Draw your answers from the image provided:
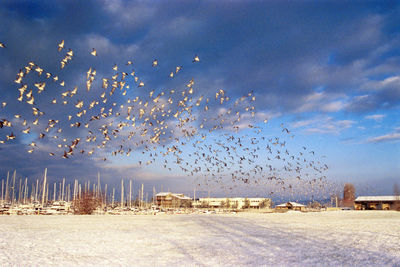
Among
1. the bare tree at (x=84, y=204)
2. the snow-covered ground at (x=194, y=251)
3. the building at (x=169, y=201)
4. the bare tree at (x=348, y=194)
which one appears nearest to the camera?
the snow-covered ground at (x=194, y=251)

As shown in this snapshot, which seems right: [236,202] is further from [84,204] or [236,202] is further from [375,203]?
[84,204]

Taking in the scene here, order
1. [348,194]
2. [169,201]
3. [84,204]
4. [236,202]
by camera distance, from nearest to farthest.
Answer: [84,204] → [169,201] → [348,194] → [236,202]

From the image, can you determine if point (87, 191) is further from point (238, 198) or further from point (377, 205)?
point (238, 198)

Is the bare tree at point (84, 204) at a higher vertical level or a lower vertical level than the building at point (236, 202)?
higher

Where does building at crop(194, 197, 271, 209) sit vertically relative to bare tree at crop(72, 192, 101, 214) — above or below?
below

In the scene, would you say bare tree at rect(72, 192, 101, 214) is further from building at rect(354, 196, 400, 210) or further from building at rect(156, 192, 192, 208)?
building at rect(156, 192, 192, 208)

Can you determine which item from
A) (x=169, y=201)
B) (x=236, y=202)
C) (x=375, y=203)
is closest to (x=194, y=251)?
(x=375, y=203)

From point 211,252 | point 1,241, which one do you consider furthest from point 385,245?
point 1,241

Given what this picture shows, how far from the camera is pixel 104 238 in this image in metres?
19.5

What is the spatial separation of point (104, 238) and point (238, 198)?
162 meters

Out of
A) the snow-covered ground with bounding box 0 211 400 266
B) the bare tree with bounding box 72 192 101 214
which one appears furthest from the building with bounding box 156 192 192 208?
the snow-covered ground with bounding box 0 211 400 266

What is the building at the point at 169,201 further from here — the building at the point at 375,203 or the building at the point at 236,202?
the building at the point at 375,203

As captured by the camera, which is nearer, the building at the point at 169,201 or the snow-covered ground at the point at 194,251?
the snow-covered ground at the point at 194,251

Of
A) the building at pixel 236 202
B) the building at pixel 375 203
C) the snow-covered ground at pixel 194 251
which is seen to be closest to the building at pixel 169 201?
the building at pixel 236 202
